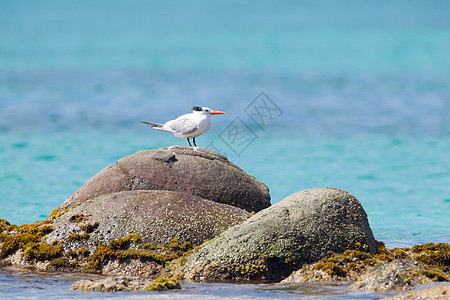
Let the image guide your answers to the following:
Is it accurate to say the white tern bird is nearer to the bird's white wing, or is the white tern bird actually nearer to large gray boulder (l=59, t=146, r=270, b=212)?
the bird's white wing

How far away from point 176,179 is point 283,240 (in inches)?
96.9

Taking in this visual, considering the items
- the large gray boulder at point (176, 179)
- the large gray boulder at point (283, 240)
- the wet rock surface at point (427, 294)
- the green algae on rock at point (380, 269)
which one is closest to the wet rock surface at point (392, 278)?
the green algae on rock at point (380, 269)

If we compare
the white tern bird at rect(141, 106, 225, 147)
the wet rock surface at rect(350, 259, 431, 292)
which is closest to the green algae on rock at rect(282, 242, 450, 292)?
the wet rock surface at rect(350, 259, 431, 292)

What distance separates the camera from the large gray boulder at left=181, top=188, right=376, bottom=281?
7.62 metres

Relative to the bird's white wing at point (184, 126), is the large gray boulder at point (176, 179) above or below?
below

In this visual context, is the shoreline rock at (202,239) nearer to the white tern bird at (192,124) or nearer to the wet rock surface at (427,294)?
the wet rock surface at (427,294)

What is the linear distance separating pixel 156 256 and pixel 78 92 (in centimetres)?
2781

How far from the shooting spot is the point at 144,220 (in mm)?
8477

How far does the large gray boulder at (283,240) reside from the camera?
25.0ft

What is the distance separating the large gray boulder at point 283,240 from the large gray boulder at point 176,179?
5.13ft

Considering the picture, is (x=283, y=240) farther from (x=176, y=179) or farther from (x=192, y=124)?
(x=192, y=124)

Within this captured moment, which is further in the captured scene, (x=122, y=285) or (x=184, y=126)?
(x=184, y=126)

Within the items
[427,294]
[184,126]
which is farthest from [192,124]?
[427,294]

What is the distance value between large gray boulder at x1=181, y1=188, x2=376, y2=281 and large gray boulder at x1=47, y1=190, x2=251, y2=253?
23.9 inches
